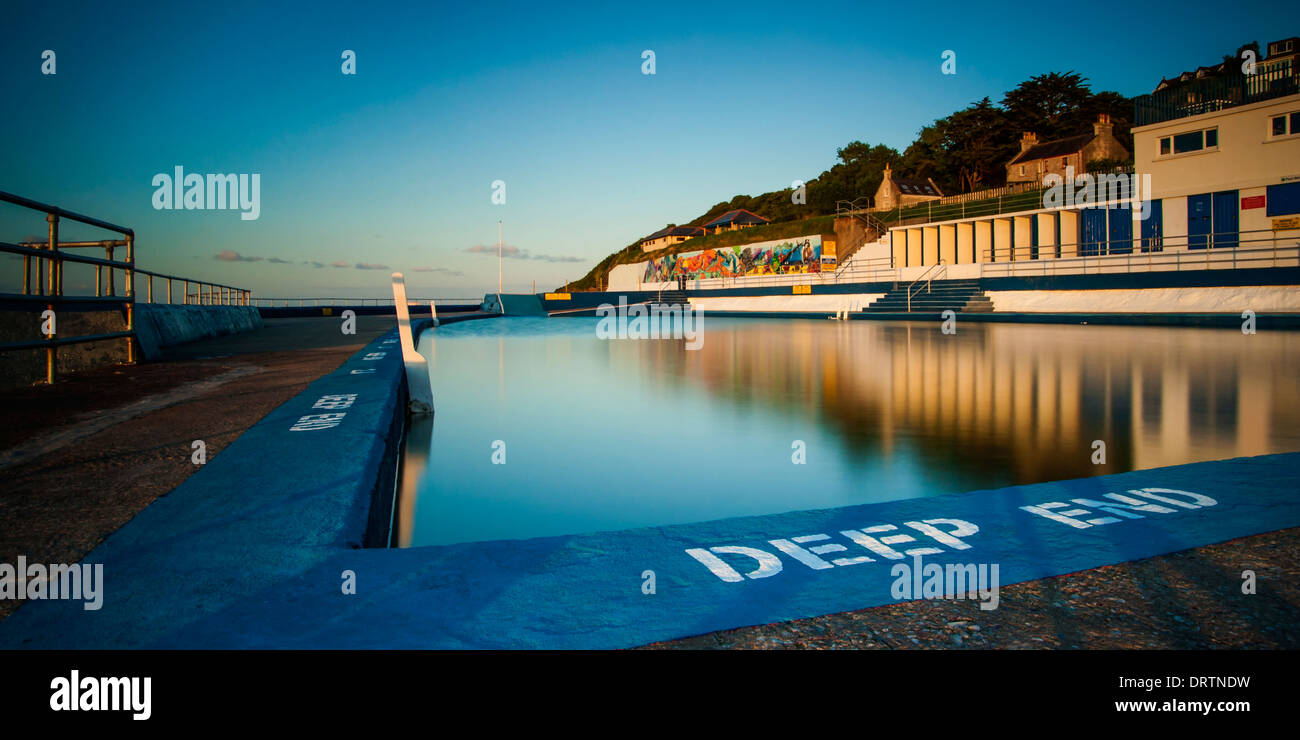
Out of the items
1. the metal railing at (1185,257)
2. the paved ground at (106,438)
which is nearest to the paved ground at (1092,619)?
the paved ground at (106,438)

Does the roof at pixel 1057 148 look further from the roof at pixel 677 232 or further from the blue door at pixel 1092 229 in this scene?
the roof at pixel 677 232

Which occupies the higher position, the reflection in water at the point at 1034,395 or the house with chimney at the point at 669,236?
the house with chimney at the point at 669,236

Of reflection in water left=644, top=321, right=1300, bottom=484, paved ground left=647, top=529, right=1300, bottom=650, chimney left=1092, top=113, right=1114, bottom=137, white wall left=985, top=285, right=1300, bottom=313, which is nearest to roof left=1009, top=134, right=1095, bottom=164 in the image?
chimney left=1092, top=113, right=1114, bottom=137

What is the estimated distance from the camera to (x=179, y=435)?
4.55m

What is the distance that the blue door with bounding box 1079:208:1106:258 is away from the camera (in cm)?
3084

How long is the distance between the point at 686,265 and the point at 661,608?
71.3m

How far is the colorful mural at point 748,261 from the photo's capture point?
54781mm

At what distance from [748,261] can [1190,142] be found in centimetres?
3833

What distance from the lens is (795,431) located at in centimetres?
603

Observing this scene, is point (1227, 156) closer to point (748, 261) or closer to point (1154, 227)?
point (1154, 227)

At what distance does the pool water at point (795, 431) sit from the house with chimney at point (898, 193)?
48408 millimetres
